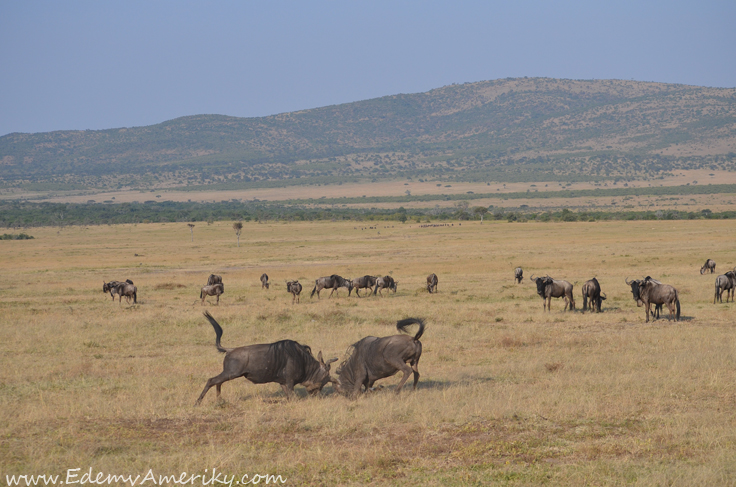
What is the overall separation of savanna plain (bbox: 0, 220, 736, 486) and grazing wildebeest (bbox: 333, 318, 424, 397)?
299 mm

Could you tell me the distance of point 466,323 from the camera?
68.5 ft

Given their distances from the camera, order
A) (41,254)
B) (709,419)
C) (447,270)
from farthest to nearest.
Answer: (41,254) < (447,270) < (709,419)

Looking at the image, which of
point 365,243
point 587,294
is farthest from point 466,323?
point 365,243

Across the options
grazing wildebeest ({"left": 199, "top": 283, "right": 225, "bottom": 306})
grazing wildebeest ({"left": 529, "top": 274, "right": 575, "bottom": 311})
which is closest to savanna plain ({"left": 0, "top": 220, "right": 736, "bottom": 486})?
grazing wildebeest ({"left": 529, "top": 274, "right": 575, "bottom": 311})

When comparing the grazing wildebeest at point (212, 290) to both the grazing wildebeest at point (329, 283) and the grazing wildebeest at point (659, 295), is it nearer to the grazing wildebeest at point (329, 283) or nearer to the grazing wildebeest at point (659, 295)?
the grazing wildebeest at point (329, 283)

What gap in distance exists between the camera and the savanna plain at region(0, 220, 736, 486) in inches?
325

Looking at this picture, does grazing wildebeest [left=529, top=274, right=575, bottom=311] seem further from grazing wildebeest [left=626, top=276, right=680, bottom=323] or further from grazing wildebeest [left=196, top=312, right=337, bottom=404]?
grazing wildebeest [left=196, top=312, right=337, bottom=404]

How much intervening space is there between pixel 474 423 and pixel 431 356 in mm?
5852

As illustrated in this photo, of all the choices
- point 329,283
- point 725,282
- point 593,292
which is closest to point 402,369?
point 593,292

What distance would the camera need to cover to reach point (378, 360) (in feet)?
39.8

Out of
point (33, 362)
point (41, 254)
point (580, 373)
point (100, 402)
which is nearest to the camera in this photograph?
point (100, 402)

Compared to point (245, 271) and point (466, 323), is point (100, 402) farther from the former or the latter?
point (245, 271)

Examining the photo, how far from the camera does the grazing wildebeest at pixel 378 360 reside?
12.0m

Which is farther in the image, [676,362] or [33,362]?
[33,362]
